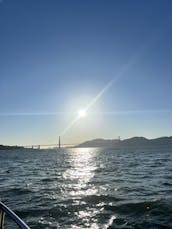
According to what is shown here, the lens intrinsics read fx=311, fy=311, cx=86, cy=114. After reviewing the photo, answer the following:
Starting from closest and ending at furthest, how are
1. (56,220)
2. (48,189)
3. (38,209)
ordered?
(56,220) → (38,209) → (48,189)

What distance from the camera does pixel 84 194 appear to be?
23.5 meters

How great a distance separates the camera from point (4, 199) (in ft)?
72.6

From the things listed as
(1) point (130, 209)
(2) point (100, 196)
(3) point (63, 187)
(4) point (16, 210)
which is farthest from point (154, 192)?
(4) point (16, 210)

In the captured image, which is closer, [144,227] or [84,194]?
[144,227]

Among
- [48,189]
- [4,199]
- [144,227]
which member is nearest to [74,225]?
[144,227]

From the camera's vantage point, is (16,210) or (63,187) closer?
(16,210)

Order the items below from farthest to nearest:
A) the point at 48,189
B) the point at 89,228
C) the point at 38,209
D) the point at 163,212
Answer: the point at 48,189 → the point at 38,209 → the point at 163,212 → the point at 89,228

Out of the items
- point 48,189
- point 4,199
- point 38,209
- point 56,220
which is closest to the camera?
point 56,220

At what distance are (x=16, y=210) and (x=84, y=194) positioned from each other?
6.49 metres

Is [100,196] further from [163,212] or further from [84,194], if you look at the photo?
[163,212]

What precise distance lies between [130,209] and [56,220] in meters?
4.52

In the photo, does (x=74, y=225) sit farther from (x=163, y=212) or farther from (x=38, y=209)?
(x=163, y=212)

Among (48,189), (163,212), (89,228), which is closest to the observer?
(89,228)

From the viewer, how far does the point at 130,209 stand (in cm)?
1806
